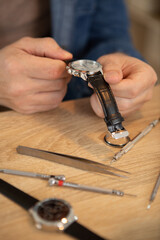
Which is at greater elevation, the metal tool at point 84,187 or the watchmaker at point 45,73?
the watchmaker at point 45,73

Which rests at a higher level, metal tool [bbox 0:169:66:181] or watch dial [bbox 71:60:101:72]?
watch dial [bbox 71:60:101:72]

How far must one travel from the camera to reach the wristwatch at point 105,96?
1.68ft

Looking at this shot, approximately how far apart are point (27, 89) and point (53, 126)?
0.11 m

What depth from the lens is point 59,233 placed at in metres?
0.37

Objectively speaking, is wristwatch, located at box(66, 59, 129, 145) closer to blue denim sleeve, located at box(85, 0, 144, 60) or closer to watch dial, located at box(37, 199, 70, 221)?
watch dial, located at box(37, 199, 70, 221)

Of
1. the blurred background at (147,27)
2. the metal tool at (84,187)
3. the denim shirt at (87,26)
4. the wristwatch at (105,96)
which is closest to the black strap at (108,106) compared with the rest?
the wristwatch at (105,96)

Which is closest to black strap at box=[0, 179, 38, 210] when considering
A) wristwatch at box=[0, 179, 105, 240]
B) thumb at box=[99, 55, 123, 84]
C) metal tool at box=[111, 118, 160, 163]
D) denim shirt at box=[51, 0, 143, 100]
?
wristwatch at box=[0, 179, 105, 240]

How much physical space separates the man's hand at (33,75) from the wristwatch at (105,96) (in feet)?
0.27

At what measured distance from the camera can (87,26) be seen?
1113mm

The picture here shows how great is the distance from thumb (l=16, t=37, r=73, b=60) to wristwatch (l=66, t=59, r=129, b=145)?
86 mm

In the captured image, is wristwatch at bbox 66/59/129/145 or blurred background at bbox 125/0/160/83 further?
blurred background at bbox 125/0/160/83

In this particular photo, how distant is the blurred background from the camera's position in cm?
234

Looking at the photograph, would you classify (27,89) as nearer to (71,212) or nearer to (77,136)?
(77,136)

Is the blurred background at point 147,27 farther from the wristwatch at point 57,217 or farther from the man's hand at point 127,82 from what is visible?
the wristwatch at point 57,217
